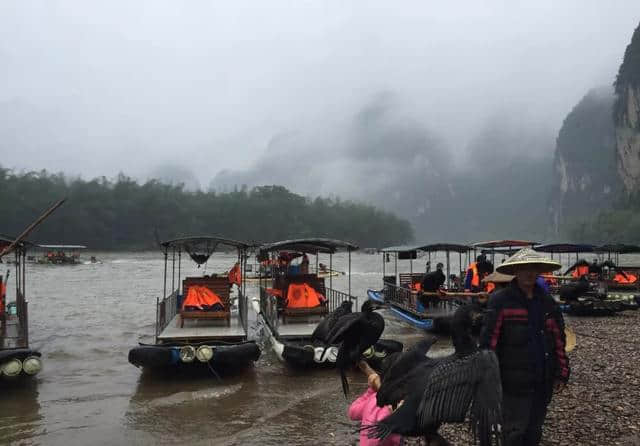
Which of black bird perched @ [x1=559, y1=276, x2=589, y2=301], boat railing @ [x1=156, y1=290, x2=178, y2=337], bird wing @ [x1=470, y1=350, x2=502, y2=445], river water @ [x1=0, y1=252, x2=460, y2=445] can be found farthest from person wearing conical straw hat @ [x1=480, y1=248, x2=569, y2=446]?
black bird perched @ [x1=559, y1=276, x2=589, y2=301]

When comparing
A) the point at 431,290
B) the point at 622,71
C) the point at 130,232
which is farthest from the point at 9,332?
the point at 622,71

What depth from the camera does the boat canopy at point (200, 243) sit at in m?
11.2

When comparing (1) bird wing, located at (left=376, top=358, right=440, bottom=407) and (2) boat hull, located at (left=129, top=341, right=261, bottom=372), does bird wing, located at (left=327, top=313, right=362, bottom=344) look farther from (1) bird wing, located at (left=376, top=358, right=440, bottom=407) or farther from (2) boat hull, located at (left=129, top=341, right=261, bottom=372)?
(2) boat hull, located at (left=129, top=341, right=261, bottom=372)

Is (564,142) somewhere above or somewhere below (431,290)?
above

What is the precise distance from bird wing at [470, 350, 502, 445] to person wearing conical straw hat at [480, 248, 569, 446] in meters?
1.00

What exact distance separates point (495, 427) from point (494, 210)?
652 ft

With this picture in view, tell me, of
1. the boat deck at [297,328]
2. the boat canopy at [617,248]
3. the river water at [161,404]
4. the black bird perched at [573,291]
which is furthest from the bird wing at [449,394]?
the boat canopy at [617,248]

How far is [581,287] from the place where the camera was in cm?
1491

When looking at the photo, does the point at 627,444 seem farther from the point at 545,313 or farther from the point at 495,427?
the point at 495,427

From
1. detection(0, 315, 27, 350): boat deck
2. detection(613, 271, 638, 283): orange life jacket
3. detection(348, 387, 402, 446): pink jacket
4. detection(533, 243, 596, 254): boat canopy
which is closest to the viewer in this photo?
detection(348, 387, 402, 446): pink jacket

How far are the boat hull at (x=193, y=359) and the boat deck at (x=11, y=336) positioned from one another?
2002 mm

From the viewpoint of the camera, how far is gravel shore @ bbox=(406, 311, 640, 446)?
5.42m

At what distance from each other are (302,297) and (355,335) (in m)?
8.77

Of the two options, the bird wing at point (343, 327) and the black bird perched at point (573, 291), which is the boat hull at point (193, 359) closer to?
the bird wing at point (343, 327)
